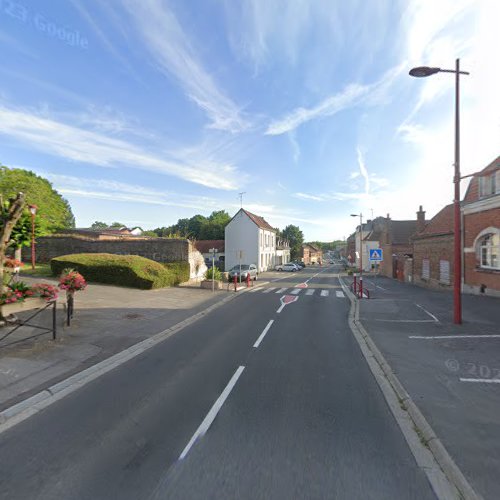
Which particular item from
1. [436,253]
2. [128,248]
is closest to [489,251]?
[436,253]

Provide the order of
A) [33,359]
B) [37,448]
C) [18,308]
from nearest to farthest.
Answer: [37,448]
[33,359]
[18,308]

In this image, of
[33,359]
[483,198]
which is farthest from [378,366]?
[483,198]

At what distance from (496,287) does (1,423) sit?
64.2ft

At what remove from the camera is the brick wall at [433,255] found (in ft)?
64.6

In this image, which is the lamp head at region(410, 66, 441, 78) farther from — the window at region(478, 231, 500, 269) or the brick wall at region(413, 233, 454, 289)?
the brick wall at region(413, 233, 454, 289)

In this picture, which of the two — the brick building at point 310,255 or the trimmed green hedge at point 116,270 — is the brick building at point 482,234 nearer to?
the trimmed green hedge at point 116,270

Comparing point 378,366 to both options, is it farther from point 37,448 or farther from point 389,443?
point 37,448

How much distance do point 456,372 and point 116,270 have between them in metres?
18.2

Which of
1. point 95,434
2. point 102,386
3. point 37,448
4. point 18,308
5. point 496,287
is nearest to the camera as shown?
point 37,448

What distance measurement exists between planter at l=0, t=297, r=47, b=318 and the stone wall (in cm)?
1460

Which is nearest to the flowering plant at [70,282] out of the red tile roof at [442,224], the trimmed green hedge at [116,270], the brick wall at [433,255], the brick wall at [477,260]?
the trimmed green hedge at [116,270]

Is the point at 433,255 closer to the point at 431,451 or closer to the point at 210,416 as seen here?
the point at 431,451

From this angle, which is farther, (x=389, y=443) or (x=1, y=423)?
(x=1, y=423)

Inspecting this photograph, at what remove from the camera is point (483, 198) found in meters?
15.4
